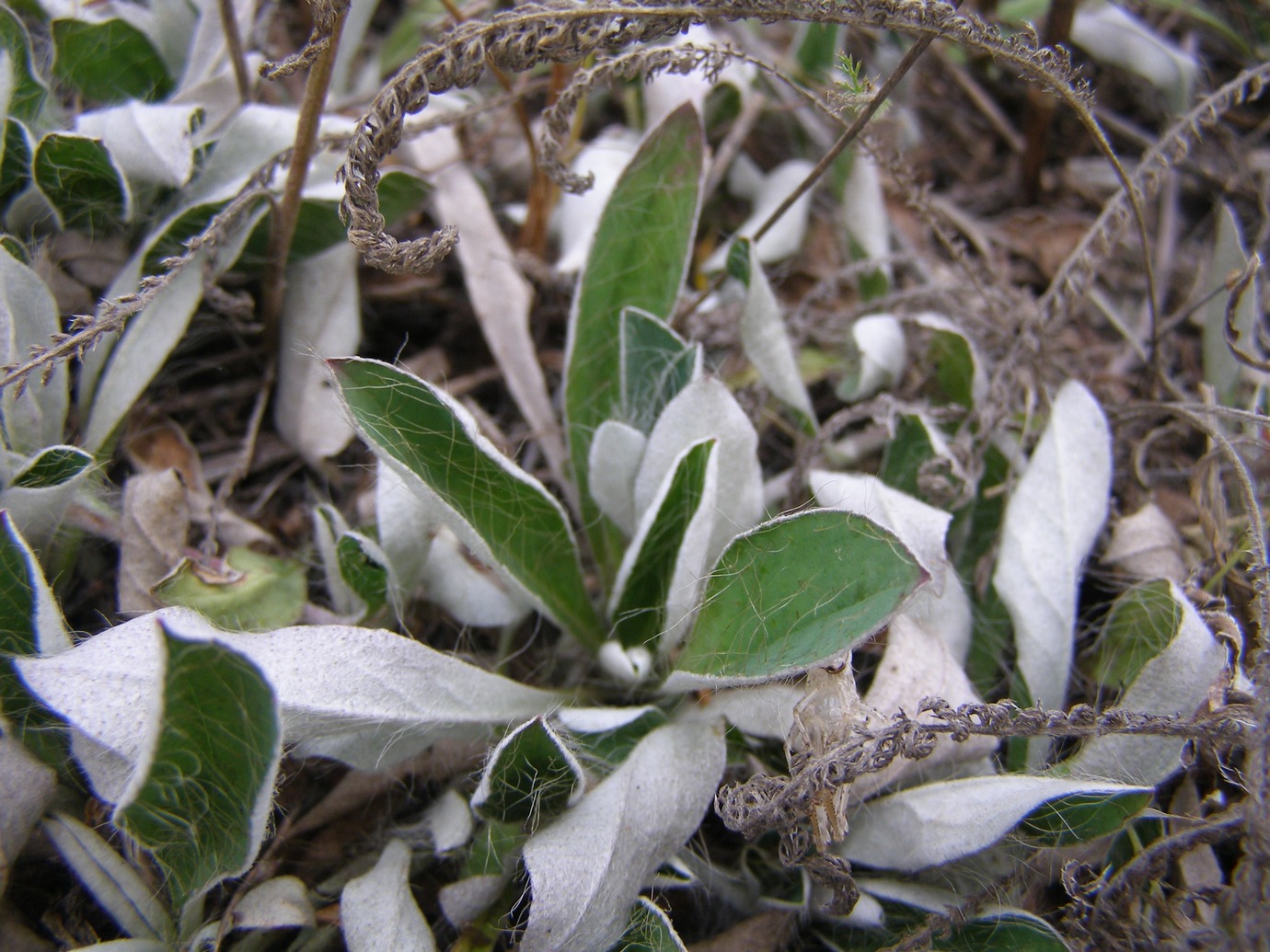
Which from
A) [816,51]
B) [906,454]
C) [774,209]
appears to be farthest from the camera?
[816,51]

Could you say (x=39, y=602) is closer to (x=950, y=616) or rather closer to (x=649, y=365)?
(x=649, y=365)

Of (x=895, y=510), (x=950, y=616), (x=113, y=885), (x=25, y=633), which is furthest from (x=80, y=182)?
(x=950, y=616)

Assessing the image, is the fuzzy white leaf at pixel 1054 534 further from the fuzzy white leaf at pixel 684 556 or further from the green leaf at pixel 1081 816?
the fuzzy white leaf at pixel 684 556

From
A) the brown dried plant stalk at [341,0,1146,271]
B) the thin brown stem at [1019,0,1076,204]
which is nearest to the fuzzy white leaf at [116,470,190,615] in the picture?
the brown dried plant stalk at [341,0,1146,271]

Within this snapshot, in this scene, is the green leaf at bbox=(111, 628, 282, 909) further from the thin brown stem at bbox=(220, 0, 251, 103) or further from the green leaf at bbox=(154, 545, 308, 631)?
the thin brown stem at bbox=(220, 0, 251, 103)

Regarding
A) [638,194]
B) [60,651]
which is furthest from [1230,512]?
[60,651]

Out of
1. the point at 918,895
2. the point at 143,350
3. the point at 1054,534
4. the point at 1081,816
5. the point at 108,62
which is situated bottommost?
the point at 918,895

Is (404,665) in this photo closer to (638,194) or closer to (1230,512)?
(638,194)
